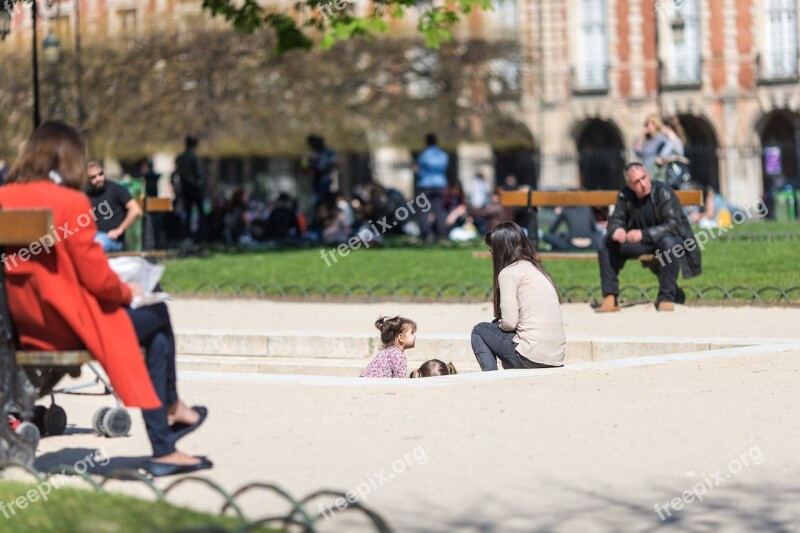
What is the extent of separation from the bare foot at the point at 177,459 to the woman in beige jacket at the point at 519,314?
361cm

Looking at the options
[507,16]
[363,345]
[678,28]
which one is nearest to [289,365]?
[363,345]

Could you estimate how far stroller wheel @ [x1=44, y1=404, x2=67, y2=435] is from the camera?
889cm

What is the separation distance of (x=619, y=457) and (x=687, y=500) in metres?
0.79

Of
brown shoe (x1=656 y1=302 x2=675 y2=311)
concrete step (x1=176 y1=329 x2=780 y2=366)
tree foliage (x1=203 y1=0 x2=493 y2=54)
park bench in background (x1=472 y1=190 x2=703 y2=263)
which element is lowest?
concrete step (x1=176 y1=329 x2=780 y2=366)

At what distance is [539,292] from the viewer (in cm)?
1095

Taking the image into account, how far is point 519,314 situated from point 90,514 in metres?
4.92

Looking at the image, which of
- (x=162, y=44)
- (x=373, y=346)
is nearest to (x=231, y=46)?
(x=162, y=44)

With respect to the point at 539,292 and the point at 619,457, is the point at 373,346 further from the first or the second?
the point at 619,457

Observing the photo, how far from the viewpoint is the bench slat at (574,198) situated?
16.4 m

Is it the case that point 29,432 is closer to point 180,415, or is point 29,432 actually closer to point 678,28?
point 180,415

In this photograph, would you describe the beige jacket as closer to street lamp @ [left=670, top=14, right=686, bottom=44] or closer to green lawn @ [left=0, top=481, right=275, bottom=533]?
green lawn @ [left=0, top=481, right=275, bottom=533]

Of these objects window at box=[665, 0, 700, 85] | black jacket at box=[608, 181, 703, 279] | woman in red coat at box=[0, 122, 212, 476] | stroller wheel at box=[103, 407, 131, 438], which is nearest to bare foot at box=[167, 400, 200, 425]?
woman in red coat at box=[0, 122, 212, 476]

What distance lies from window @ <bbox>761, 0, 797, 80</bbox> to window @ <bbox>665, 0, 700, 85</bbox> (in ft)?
6.31

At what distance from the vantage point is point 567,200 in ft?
56.9
